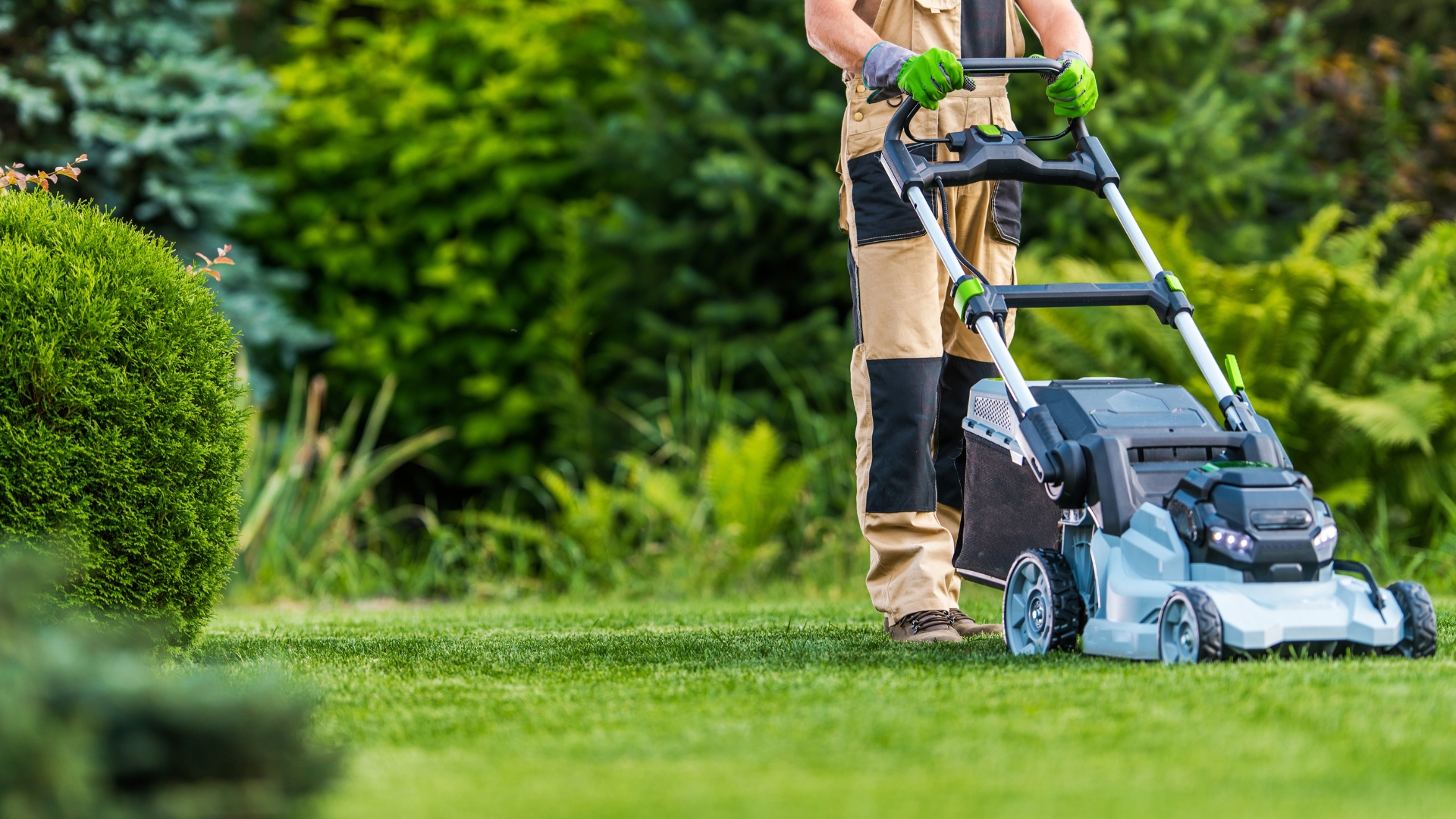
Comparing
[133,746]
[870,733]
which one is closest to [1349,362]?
[870,733]

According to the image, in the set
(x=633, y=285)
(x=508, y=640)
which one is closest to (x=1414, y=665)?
(x=508, y=640)

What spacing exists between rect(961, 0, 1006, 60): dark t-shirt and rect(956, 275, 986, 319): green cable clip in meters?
0.77

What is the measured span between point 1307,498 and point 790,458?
4.95m

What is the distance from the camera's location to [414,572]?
680cm

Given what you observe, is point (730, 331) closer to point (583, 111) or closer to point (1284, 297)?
point (583, 111)

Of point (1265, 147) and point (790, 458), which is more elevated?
point (1265, 147)

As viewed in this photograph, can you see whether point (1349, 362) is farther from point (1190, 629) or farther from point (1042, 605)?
point (1190, 629)

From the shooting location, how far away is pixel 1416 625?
8.84ft

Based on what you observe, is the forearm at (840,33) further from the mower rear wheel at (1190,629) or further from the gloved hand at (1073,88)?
the mower rear wheel at (1190,629)

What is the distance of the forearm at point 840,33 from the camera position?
3406 mm

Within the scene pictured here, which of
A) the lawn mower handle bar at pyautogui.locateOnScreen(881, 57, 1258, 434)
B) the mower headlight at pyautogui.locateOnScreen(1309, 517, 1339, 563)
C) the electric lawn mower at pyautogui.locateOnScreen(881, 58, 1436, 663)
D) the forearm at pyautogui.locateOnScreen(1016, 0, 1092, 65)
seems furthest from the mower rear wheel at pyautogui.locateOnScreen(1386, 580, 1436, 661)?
the forearm at pyautogui.locateOnScreen(1016, 0, 1092, 65)

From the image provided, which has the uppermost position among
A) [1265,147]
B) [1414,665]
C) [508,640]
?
[1265,147]

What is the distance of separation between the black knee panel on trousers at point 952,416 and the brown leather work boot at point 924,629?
40cm

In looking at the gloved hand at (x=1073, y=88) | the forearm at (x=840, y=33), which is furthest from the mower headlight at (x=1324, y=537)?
the forearm at (x=840, y=33)
